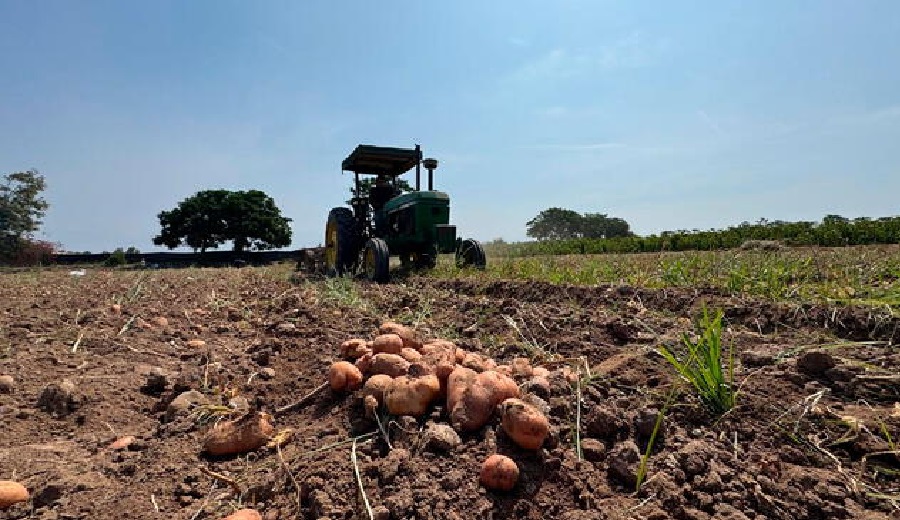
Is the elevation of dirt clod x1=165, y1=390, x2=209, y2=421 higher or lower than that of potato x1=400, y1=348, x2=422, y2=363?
lower

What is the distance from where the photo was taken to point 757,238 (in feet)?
55.4

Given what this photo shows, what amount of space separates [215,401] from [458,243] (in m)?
6.35

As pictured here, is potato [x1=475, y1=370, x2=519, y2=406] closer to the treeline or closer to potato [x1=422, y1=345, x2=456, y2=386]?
potato [x1=422, y1=345, x2=456, y2=386]

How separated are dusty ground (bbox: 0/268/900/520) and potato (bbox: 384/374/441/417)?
50 millimetres

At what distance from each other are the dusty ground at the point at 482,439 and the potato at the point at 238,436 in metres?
0.05

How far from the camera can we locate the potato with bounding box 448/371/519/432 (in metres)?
1.46

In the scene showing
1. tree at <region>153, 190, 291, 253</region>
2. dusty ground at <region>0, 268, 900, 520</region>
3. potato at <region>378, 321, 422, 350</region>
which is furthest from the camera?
tree at <region>153, 190, 291, 253</region>

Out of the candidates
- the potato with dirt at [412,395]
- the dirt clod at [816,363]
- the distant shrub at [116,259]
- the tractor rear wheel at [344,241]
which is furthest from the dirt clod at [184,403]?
the distant shrub at [116,259]

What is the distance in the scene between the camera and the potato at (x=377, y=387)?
5.50 feet

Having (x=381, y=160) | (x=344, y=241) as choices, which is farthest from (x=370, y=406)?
(x=381, y=160)

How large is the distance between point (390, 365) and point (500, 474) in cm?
70

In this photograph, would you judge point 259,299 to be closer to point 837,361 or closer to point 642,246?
point 837,361

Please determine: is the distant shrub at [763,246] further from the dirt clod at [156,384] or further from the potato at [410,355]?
the dirt clod at [156,384]

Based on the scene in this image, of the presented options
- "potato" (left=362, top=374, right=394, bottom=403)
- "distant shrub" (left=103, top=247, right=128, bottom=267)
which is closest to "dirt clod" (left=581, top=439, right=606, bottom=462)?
"potato" (left=362, top=374, right=394, bottom=403)
